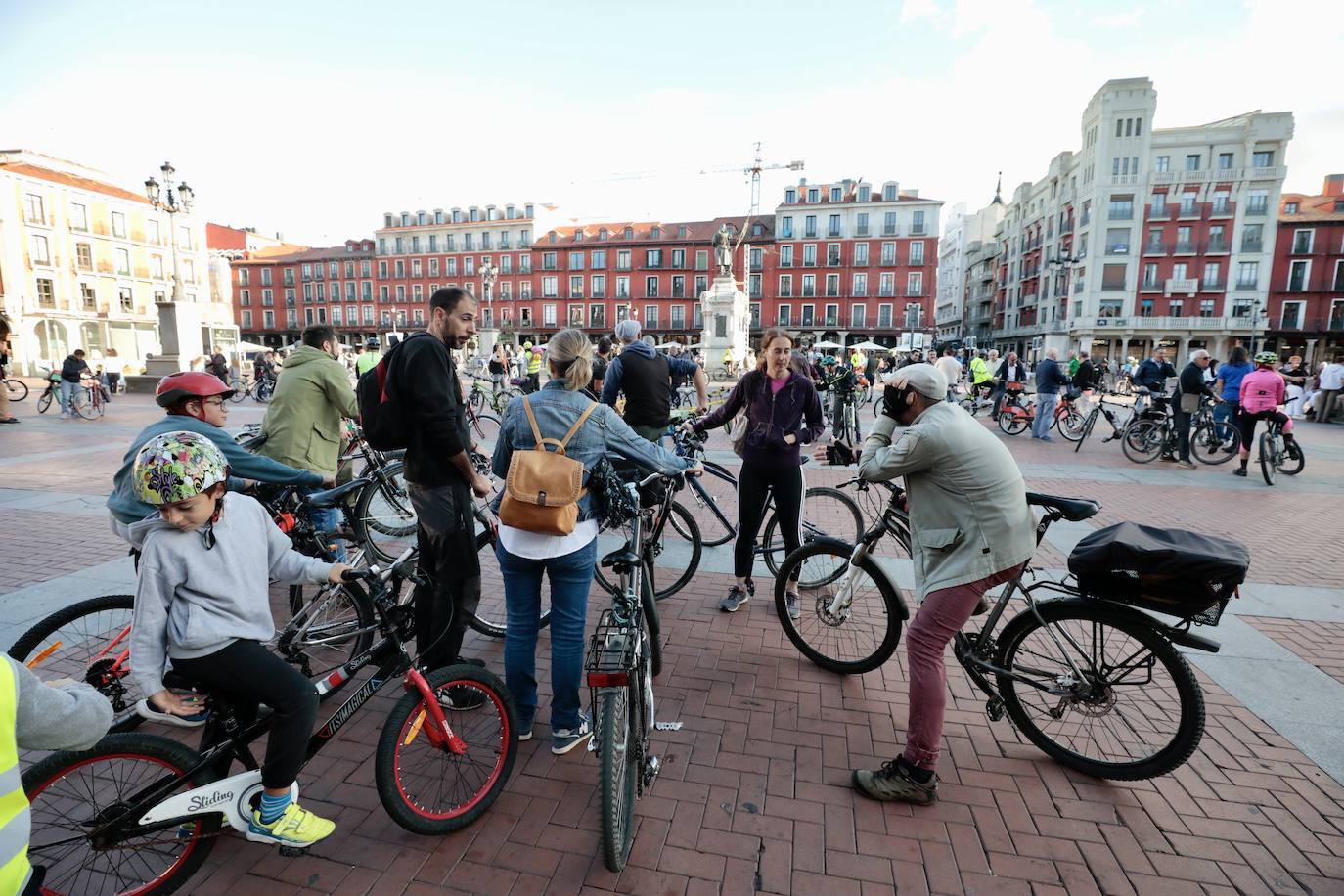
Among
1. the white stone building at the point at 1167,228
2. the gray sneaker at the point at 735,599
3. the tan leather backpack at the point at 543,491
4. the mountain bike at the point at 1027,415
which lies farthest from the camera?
the white stone building at the point at 1167,228

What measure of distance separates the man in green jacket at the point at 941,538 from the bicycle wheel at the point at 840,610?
713 mm

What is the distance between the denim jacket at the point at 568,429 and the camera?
280cm

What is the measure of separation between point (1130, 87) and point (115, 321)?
7331cm

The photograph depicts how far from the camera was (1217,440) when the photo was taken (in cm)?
1098

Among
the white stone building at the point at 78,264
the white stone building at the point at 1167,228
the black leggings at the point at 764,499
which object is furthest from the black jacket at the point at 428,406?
the white stone building at the point at 1167,228

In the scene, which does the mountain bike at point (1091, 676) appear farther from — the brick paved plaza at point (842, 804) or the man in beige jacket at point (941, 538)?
the man in beige jacket at point (941, 538)

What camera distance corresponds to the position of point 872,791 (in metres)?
2.80

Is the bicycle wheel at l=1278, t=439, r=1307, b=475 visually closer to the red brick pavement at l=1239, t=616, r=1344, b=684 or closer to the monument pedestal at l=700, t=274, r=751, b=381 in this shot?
the red brick pavement at l=1239, t=616, r=1344, b=684

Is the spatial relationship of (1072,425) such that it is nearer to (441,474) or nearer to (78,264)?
(441,474)

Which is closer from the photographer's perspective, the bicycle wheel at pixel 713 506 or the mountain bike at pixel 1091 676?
the mountain bike at pixel 1091 676

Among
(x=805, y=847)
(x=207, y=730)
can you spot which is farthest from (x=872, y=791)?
(x=207, y=730)

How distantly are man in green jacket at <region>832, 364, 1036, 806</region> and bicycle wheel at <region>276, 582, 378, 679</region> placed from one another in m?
2.52

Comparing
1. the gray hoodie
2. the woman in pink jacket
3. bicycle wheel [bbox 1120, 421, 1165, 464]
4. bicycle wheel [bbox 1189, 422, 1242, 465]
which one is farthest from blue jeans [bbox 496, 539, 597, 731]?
bicycle wheel [bbox 1189, 422, 1242, 465]

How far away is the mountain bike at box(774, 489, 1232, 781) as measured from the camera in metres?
2.80
